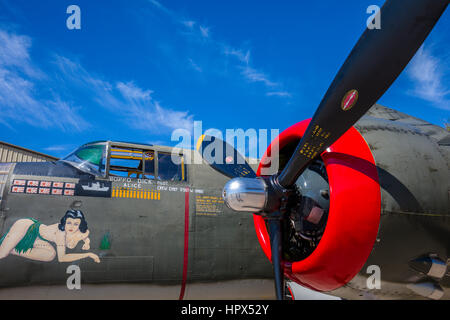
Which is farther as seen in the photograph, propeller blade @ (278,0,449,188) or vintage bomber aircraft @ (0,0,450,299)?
vintage bomber aircraft @ (0,0,450,299)

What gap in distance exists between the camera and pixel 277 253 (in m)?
3.80

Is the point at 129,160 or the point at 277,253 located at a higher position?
the point at 129,160

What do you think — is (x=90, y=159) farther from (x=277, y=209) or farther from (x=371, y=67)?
(x=371, y=67)

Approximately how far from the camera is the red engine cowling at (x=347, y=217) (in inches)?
122

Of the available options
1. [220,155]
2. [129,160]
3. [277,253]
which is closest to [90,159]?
[129,160]

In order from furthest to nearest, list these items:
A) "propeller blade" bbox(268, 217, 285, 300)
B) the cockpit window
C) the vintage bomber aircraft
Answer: the cockpit window, "propeller blade" bbox(268, 217, 285, 300), the vintage bomber aircraft

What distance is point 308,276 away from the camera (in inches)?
138

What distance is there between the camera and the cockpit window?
17.3 feet

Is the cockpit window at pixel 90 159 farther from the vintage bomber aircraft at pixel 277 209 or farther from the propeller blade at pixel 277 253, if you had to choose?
the propeller blade at pixel 277 253

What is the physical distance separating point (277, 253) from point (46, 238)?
3052 millimetres

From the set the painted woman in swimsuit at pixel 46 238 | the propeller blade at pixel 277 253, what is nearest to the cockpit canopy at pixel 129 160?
the painted woman in swimsuit at pixel 46 238

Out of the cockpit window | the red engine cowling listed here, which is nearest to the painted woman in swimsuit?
the cockpit window

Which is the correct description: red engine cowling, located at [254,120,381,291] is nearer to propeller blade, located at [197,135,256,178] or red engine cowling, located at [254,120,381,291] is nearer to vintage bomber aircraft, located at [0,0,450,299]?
vintage bomber aircraft, located at [0,0,450,299]
